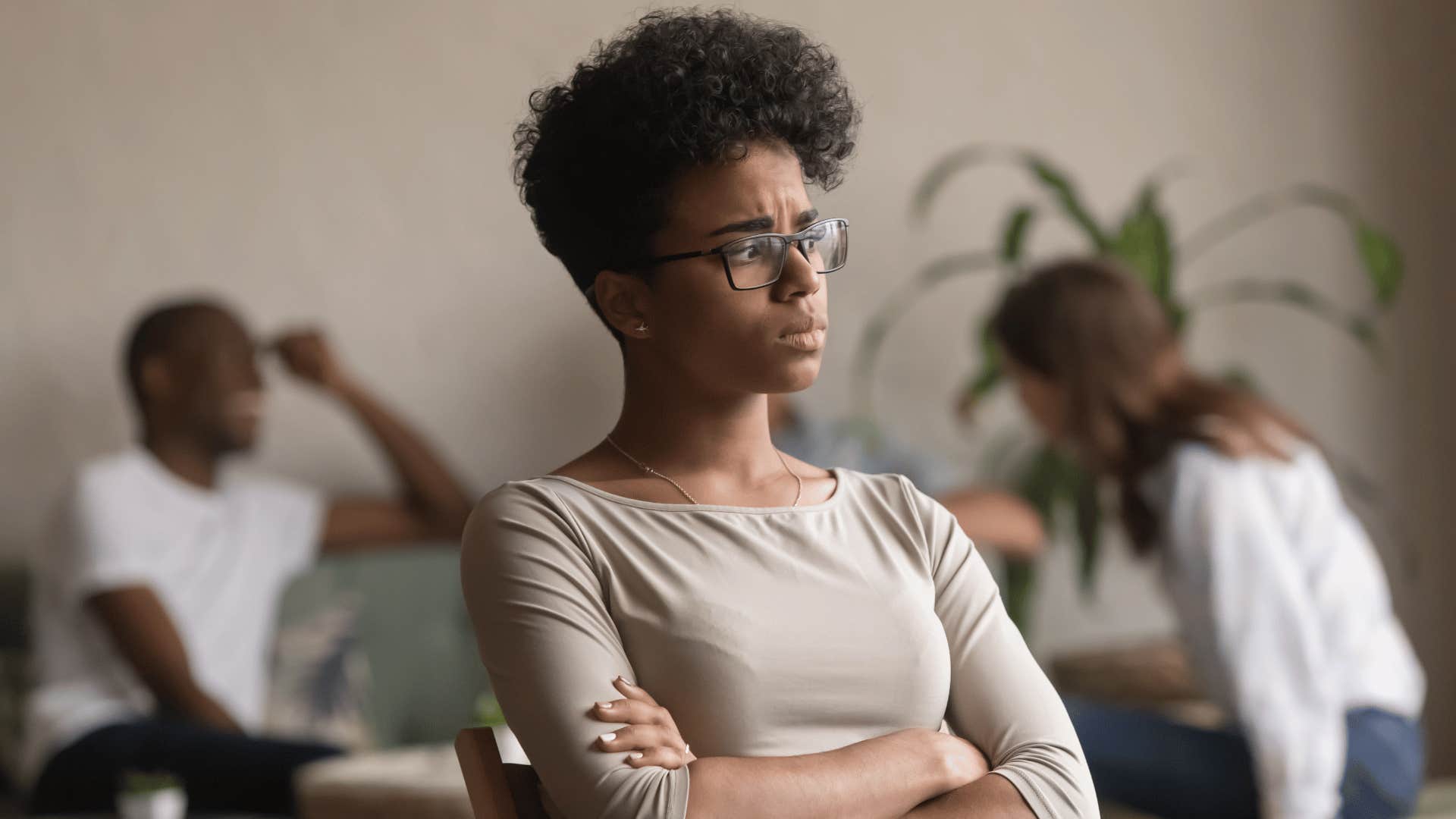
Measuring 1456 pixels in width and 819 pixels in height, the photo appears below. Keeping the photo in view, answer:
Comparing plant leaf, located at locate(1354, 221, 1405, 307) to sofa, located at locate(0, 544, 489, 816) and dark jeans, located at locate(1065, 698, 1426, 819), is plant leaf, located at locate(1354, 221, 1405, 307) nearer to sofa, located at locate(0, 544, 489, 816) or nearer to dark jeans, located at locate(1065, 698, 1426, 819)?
dark jeans, located at locate(1065, 698, 1426, 819)

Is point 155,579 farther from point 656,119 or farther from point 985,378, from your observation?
→ point 656,119

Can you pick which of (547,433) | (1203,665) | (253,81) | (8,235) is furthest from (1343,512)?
(8,235)

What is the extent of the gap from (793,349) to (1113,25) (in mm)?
3409

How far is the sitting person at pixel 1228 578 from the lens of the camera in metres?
2.29

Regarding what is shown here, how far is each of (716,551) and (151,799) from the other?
5.59ft

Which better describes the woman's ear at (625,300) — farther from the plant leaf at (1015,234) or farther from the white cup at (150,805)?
the plant leaf at (1015,234)

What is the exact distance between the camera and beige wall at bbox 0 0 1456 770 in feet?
12.3

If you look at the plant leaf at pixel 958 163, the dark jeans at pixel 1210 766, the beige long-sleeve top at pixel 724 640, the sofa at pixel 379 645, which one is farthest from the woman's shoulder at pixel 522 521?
the plant leaf at pixel 958 163

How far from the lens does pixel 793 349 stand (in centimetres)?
113

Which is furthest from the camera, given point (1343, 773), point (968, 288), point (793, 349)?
point (968, 288)

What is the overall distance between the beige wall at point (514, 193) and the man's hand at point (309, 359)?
0.24m

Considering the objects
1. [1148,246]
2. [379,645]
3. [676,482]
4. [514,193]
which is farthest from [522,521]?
[514,193]

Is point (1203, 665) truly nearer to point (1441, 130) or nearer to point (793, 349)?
point (793, 349)

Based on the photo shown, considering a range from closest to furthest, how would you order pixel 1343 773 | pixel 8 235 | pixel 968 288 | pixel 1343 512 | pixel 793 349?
pixel 793 349, pixel 1343 773, pixel 1343 512, pixel 8 235, pixel 968 288
